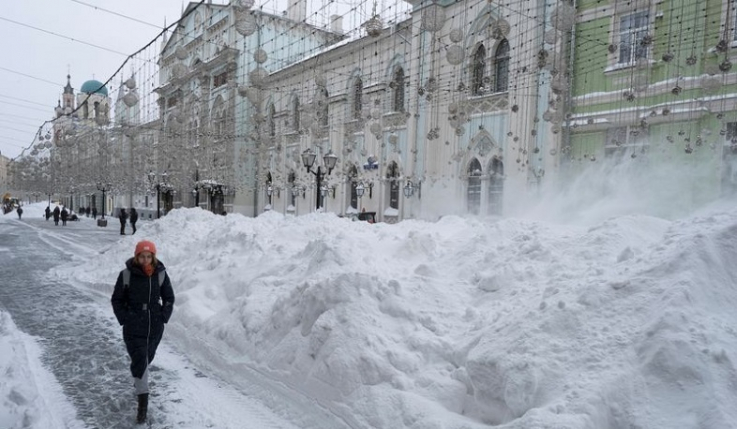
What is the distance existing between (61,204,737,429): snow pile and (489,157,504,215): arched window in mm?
10047

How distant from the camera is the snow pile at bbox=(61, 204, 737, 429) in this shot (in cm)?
328

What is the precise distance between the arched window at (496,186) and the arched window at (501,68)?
3.05m

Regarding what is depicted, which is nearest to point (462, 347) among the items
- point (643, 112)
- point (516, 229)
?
point (516, 229)

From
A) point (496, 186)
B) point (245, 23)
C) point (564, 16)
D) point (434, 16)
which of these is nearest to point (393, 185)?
point (496, 186)

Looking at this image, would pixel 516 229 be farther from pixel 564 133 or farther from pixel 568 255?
pixel 564 133

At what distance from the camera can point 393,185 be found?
23172mm

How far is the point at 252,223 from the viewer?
12688 millimetres

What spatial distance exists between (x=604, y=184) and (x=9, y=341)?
15556mm

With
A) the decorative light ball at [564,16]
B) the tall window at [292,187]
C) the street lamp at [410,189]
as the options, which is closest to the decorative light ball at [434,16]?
the decorative light ball at [564,16]

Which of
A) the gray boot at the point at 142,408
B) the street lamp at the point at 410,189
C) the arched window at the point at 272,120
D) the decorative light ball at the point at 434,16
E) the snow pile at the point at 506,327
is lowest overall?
the gray boot at the point at 142,408

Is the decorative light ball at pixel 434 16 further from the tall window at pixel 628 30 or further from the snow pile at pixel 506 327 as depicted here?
the tall window at pixel 628 30

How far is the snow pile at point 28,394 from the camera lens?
4.12 m

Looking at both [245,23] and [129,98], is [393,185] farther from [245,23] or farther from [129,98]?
[245,23]

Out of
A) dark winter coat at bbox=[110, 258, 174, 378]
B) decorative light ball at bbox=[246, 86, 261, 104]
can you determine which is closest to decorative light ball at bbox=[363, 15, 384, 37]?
decorative light ball at bbox=[246, 86, 261, 104]
